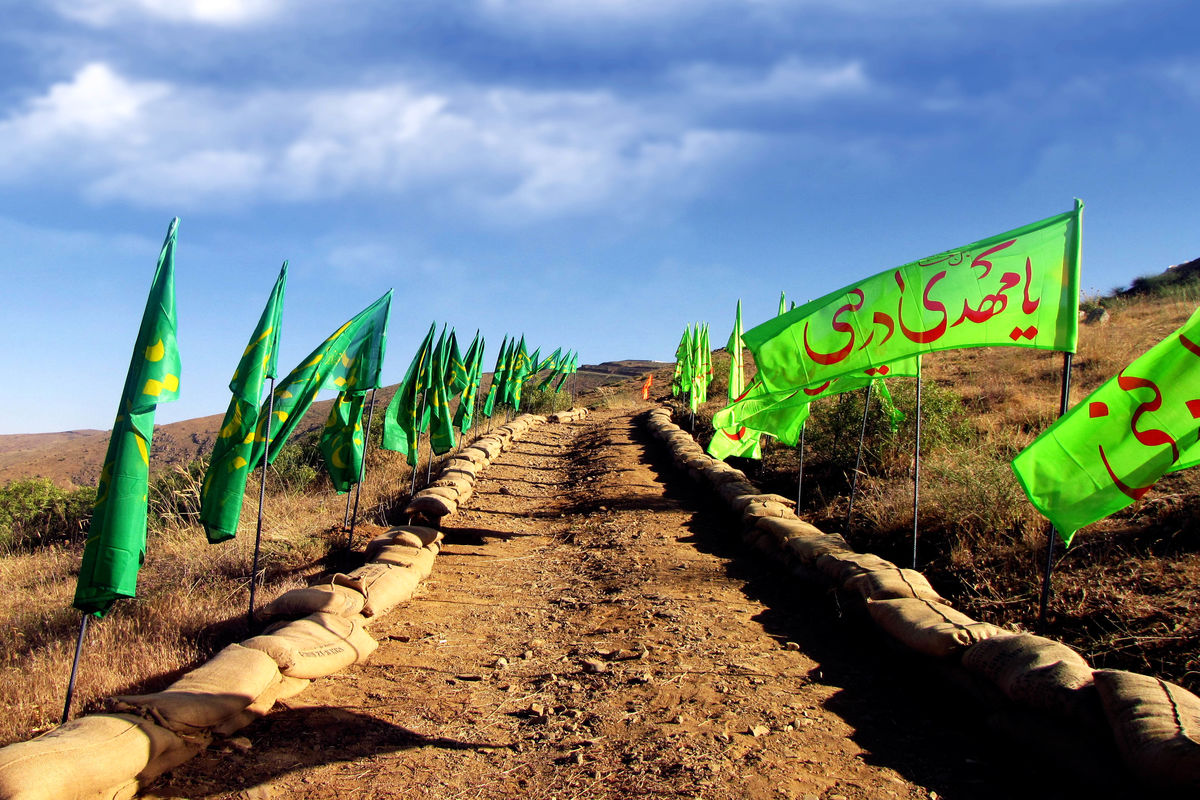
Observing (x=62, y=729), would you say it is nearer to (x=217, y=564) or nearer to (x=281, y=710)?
(x=281, y=710)

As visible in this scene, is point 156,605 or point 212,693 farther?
point 156,605

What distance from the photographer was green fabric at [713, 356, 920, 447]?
8.34 metres

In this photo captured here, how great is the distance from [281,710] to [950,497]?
6304 mm

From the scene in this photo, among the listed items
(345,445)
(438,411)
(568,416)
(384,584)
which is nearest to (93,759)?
(384,584)

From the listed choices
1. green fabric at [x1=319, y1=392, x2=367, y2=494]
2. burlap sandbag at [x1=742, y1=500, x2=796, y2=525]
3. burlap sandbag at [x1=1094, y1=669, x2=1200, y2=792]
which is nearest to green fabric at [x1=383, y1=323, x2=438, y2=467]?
green fabric at [x1=319, y1=392, x2=367, y2=494]

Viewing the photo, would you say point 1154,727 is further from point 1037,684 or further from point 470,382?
point 470,382

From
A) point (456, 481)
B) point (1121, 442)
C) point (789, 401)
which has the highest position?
point (789, 401)

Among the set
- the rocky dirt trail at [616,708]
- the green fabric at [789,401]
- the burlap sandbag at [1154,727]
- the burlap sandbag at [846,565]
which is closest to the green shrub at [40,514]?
the rocky dirt trail at [616,708]

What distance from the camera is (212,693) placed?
168 inches

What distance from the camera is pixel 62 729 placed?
365cm

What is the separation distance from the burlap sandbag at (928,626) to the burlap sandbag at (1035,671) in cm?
22

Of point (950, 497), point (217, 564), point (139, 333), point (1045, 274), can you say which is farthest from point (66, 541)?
point (1045, 274)

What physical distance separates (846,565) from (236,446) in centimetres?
480

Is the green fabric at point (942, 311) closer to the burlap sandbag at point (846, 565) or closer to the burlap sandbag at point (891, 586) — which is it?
the burlap sandbag at point (846, 565)
